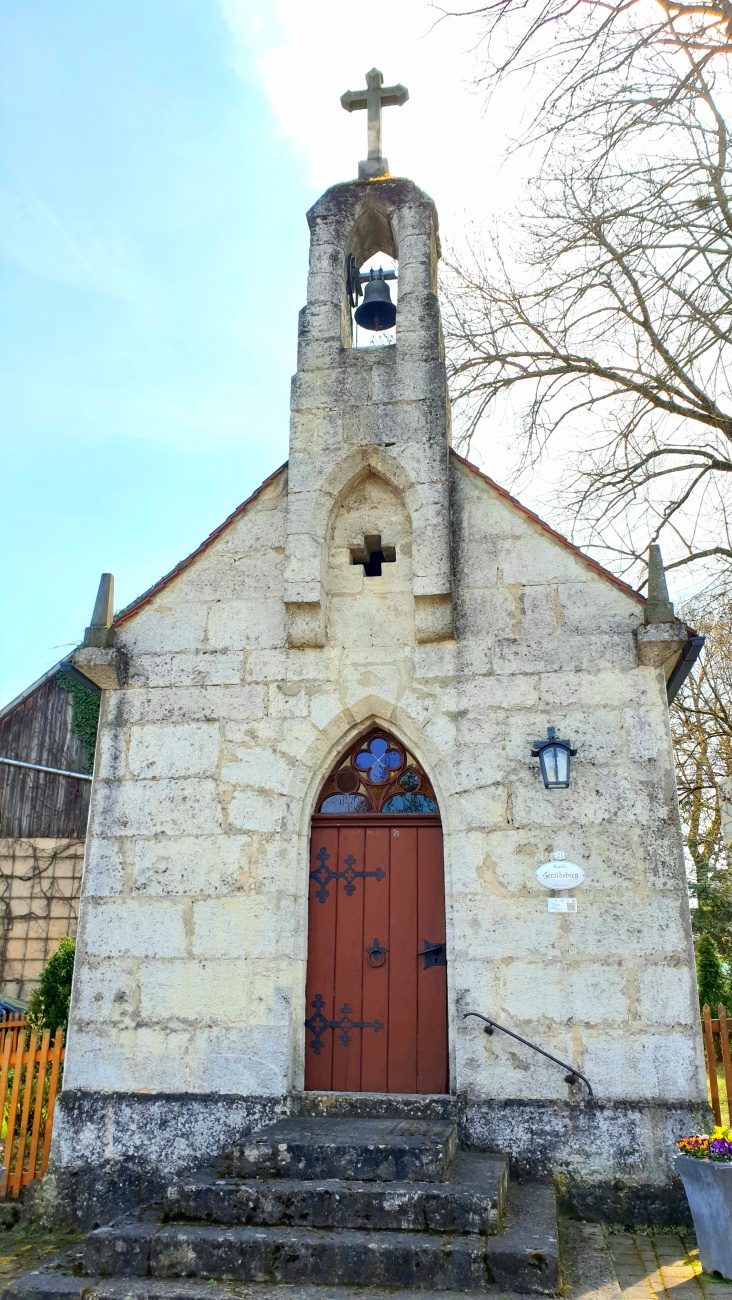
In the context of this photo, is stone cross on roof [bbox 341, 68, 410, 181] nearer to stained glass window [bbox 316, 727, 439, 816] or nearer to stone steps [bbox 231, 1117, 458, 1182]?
stained glass window [bbox 316, 727, 439, 816]

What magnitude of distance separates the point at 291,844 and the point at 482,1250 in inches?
108

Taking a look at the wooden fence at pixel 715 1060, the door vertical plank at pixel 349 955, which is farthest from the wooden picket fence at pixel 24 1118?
the wooden fence at pixel 715 1060

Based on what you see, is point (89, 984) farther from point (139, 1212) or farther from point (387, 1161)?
point (387, 1161)

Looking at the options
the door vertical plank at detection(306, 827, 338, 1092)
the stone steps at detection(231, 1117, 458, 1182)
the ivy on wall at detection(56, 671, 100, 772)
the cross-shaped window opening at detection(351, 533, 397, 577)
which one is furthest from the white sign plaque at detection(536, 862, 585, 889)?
the ivy on wall at detection(56, 671, 100, 772)

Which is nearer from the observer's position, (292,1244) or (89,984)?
(292,1244)

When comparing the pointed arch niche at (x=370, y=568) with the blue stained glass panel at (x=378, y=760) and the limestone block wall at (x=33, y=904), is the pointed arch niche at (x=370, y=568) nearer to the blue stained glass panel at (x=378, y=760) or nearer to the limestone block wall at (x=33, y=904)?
the blue stained glass panel at (x=378, y=760)

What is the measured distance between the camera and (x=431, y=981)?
6328 mm

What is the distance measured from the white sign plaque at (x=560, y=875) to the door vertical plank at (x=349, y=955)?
1.26 meters

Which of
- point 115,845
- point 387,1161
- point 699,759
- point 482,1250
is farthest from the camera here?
point 699,759

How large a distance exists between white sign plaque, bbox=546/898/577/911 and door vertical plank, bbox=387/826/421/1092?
37.6 inches

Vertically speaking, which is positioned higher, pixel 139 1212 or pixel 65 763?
pixel 65 763

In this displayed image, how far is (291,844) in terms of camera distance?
641cm

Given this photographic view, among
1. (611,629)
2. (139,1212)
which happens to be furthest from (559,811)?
(139,1212)

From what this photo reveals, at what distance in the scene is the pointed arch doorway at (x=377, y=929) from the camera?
6.25 metres
